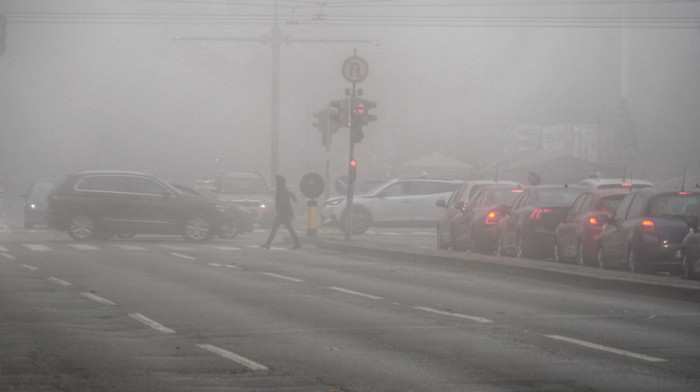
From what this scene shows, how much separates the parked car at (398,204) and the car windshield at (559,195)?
13377mm

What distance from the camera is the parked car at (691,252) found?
14.5 metres

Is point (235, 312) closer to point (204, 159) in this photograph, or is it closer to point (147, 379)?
point (147, 379)

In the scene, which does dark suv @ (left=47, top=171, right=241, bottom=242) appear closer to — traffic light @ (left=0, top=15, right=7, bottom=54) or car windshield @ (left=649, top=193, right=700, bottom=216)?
traffic light @ (left=0, top=15, right=7, bottom=54)

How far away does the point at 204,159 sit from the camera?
100812mm

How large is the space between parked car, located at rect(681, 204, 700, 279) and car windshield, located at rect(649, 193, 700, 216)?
90cm

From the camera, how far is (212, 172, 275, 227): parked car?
3544 cm

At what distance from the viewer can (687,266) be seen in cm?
1469

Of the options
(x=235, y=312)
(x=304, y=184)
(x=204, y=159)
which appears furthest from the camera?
(x=204, y=159)

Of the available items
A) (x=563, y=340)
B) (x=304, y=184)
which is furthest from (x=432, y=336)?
(x=304, y=184)

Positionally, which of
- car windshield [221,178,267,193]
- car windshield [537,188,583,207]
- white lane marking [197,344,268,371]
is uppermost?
car windshield [221,178,267,193]

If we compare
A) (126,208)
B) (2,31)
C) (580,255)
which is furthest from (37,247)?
(580,255)

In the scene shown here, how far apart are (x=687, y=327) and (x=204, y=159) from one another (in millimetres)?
91706

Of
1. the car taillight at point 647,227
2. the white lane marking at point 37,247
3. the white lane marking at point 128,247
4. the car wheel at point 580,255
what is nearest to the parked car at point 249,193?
the white lane marking at point 128,247

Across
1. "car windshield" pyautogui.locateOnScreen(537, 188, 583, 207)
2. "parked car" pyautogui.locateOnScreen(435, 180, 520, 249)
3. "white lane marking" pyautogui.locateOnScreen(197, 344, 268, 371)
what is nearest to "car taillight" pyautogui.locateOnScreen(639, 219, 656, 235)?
"car windshield" pyautogui.locateOnScreen(537, 188, 583, 207)
